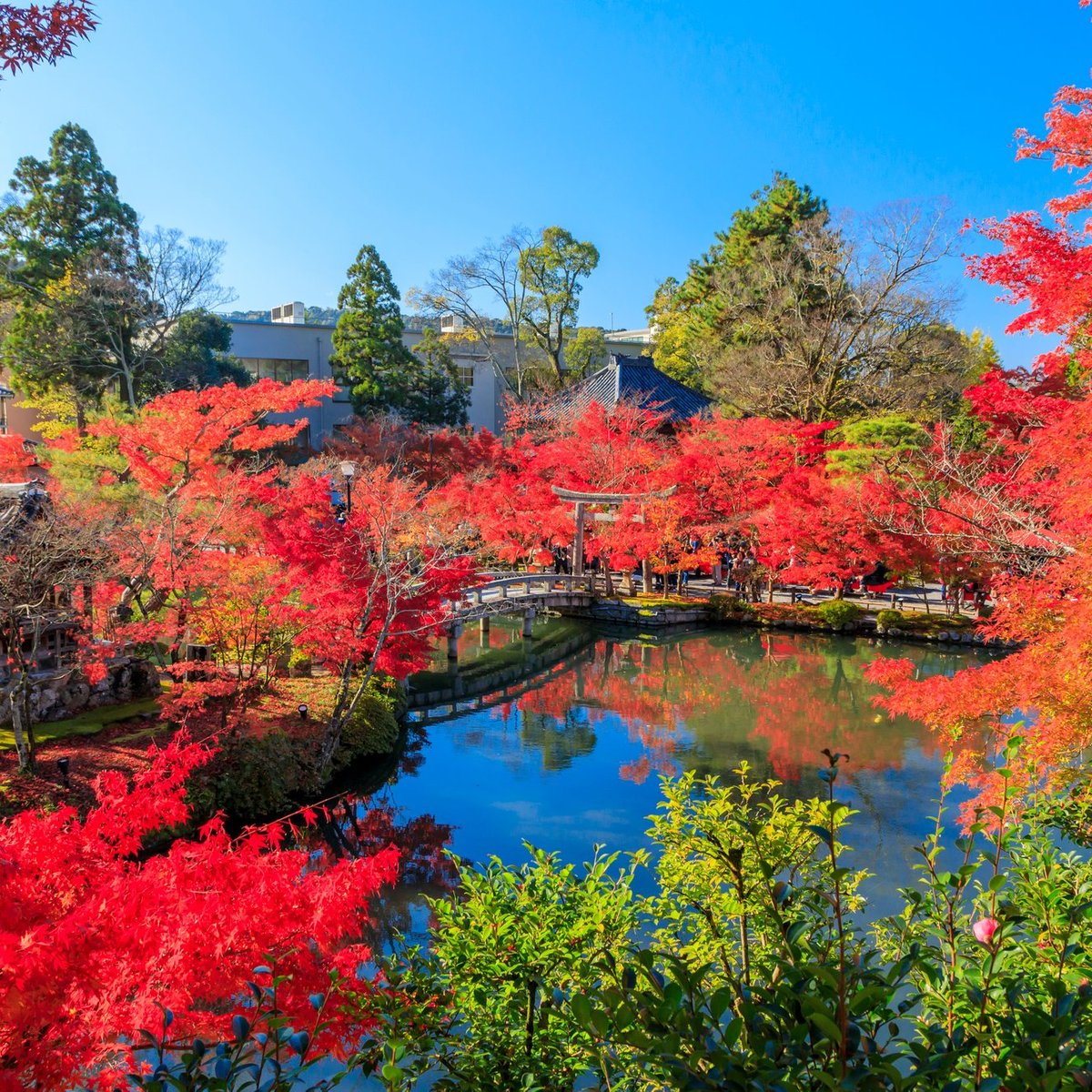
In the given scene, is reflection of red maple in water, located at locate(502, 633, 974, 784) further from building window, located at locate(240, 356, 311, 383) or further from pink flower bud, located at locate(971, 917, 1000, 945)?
building window, located at locate(240, 356, 311, 383)

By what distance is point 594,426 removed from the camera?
78.3ft

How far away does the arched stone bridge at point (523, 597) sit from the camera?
1906 cm

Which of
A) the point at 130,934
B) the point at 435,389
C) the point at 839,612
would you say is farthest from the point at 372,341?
the point at 130,934

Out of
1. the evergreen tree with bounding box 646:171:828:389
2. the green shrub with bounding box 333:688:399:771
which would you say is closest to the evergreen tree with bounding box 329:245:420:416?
the evergreen tree with bounding box 646:171:828:389

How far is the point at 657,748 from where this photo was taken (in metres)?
13.4

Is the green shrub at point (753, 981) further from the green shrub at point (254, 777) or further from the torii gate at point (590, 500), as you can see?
the torii gate at point (590, 500)

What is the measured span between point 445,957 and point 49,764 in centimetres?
777

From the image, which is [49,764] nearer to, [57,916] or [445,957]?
[57,916]

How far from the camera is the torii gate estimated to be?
21.4 m

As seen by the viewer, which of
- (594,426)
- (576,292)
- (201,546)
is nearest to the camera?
(201,546)

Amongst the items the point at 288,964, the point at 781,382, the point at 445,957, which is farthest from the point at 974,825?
the point at 781,382

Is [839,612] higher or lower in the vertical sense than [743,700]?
higher

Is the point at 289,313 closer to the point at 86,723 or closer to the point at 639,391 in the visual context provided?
the point at 639,391

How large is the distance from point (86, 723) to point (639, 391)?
840 inches
